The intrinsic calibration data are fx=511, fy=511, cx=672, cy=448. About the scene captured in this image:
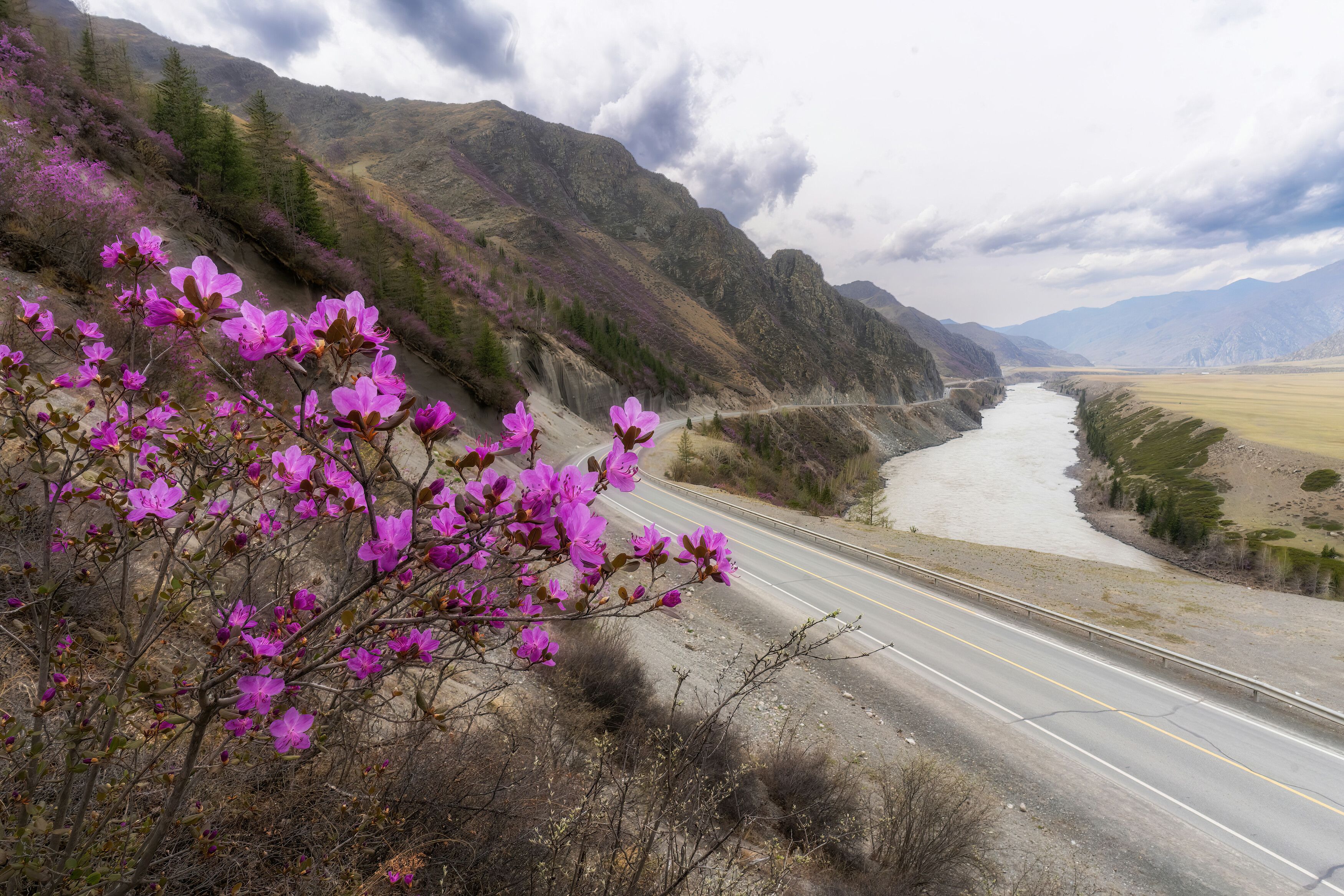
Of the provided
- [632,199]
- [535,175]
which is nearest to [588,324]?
[535,175]

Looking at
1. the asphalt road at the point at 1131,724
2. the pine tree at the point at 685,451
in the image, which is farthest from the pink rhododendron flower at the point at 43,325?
the pine tree at the point at 685,451

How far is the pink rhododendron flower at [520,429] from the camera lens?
1744 millimetres

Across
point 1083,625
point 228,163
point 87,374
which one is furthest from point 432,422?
point 228,163

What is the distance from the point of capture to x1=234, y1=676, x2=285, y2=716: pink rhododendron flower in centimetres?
154

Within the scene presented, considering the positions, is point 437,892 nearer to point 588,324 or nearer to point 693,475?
point 693,475

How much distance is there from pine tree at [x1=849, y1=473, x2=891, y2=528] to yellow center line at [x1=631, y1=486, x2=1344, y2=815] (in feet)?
51.0

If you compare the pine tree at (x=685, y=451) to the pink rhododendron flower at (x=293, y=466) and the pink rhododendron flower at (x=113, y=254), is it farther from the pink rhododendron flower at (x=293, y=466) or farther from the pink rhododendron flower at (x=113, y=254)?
the pink rhododendron flower at (x=113, y=254)

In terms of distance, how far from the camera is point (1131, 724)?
9.04 m

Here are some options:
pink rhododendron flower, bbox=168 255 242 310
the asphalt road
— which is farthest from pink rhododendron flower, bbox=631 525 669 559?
the asphalt road

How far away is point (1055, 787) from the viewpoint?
735cm

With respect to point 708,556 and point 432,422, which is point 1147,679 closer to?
point 708,556

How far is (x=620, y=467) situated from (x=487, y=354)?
90.3ft

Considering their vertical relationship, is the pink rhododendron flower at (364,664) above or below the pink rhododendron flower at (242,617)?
below

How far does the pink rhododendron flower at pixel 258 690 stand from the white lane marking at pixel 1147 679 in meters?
14.4
